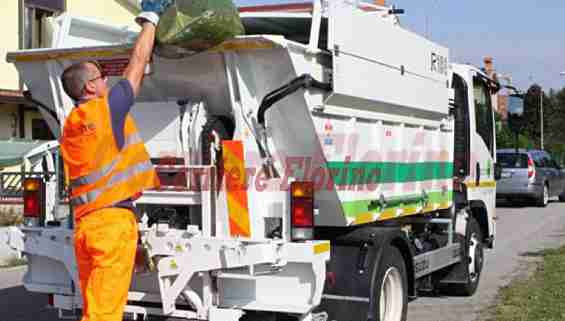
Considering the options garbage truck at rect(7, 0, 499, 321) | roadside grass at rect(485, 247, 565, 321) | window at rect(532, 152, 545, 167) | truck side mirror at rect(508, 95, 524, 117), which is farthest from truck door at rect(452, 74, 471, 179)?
window at rect(532, 152, 545, 167)

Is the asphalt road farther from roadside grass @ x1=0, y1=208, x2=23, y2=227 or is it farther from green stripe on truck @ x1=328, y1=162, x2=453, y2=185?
roadside grass @ x1=0, y1=208, x2=23, y2=227

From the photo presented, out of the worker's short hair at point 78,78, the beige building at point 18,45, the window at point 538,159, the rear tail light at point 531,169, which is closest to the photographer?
the worker's short hair at point 78,78

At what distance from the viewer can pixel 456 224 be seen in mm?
9125

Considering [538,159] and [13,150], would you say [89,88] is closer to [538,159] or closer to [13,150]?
[13,150]

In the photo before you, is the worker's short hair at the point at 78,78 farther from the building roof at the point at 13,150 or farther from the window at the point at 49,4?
the window at the point at 49,4

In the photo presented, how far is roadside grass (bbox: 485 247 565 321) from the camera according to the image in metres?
8.02

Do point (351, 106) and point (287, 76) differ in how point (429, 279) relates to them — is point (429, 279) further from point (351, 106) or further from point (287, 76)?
point (287, 76)

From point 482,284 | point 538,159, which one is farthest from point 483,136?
point 538,159

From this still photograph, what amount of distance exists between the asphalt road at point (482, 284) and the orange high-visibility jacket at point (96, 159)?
4006 millimetres

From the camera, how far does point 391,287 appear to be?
6.77 meters

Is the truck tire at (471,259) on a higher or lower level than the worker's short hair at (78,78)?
lower

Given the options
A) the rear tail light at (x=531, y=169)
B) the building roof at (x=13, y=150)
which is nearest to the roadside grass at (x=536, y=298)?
the building roof at (x=13, y=150)

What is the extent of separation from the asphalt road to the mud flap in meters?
2.28

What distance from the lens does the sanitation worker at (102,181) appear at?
14.8 feet
